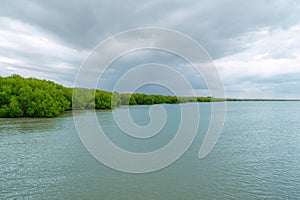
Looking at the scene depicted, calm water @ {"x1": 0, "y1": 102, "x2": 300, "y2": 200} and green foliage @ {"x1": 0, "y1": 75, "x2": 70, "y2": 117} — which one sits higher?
green foliage @ {"x1": 0, "y1": 75, "x2": 70, "y2": 117}

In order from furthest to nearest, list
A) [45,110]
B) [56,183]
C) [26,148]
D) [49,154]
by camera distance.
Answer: [45,110] → [26,148] → [49,154] → [56,183]

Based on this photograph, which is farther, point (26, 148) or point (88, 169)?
point (26, 148)

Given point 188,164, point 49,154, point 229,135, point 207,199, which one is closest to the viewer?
point 207,199

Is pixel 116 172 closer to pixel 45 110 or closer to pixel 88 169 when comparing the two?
pixel 88 169

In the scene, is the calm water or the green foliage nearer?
the calm water

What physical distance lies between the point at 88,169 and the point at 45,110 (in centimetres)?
3589

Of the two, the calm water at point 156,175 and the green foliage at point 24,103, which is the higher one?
the green foliage at point 24,103

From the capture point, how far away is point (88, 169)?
15.2 metres

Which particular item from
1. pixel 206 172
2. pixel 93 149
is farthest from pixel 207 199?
pixel 93 149

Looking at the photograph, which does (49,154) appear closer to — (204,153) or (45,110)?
(204,153)

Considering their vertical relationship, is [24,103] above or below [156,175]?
above

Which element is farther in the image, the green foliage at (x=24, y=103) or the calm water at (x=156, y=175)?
the green foliage at (x=24, y=103)

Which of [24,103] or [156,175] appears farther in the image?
[24,103]

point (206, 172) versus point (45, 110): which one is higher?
point (45, 110)
